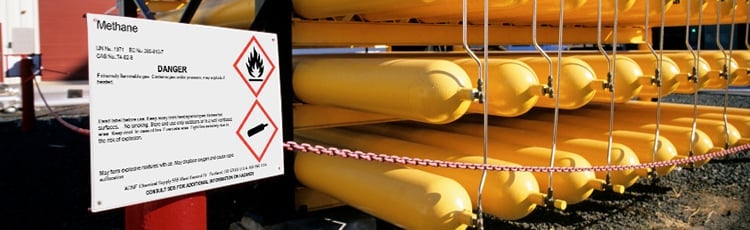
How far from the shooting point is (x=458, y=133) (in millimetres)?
3328

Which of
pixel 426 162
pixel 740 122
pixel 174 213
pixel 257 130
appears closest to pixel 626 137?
pixel 740 122

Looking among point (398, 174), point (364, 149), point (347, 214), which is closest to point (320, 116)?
point (364, 149)

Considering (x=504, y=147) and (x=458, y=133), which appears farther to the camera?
(x=458, y=133)

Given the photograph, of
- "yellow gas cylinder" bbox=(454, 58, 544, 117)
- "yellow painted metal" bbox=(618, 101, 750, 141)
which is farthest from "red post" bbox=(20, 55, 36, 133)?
"yellow gas cylinder" bbox=(454, 58, 544, 117)

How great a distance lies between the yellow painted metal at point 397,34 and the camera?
3.11 meters

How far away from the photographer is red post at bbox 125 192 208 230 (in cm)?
196

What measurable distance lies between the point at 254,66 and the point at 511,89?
3.20 feet

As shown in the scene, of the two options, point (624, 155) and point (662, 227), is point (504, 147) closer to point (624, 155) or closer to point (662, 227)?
point (624, 155)

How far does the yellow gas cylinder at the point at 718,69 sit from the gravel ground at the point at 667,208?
2.94 feet

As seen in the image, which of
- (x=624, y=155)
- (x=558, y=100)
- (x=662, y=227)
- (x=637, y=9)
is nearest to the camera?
(x=558, y=100)

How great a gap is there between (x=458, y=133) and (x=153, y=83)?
1.88 metres

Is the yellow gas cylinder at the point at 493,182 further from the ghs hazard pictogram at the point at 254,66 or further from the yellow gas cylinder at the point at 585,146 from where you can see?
the ghs hazard pictogram at the point at 254,66

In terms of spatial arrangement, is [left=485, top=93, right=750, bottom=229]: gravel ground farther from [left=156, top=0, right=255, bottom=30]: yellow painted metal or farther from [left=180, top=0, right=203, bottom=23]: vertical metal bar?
[left=180, top=0, right=203, bottom=23]: vertical metal bar

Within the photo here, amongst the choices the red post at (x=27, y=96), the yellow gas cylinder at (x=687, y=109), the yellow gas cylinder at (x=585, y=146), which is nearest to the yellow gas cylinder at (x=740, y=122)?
the yellow gas cylinder at (x=687, y=109)
